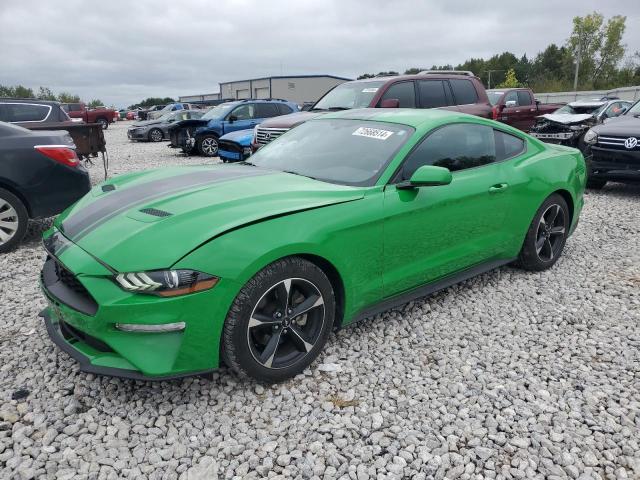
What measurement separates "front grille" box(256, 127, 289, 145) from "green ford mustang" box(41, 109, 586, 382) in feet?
14.8

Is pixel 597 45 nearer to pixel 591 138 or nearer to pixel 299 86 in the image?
pixel 299 86

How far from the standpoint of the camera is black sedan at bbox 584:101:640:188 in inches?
284

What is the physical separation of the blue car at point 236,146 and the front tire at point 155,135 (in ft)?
34.0

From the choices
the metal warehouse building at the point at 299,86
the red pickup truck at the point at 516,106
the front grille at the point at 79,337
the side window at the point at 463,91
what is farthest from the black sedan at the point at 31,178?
the metal warehouse building at the point at 299,86

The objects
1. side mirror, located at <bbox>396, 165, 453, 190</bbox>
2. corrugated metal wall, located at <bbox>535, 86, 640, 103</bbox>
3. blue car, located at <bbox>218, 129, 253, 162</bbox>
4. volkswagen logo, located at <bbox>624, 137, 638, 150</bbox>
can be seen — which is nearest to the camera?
side mirror, located at <bbox>396, 165, 453, 190</bbox>

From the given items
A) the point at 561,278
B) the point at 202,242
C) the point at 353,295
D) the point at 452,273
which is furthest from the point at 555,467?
the point at 561,278

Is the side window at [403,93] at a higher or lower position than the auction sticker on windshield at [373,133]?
higher

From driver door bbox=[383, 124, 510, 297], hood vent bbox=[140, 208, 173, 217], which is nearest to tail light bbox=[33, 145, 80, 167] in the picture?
hood vent bbox=[140, 208, 173, 217]

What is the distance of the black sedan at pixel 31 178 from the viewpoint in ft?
16.2

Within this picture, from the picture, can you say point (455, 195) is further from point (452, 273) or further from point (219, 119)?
point (219, 119)

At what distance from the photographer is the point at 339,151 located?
11.5ft

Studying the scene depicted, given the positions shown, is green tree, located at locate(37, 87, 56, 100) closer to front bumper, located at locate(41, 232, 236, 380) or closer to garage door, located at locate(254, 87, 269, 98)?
garage door, located at locate(254, 87, 269, 98)

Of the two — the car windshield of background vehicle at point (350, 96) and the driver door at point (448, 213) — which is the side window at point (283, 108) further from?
the driver door at point (448, 213)

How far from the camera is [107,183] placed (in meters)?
3.48
